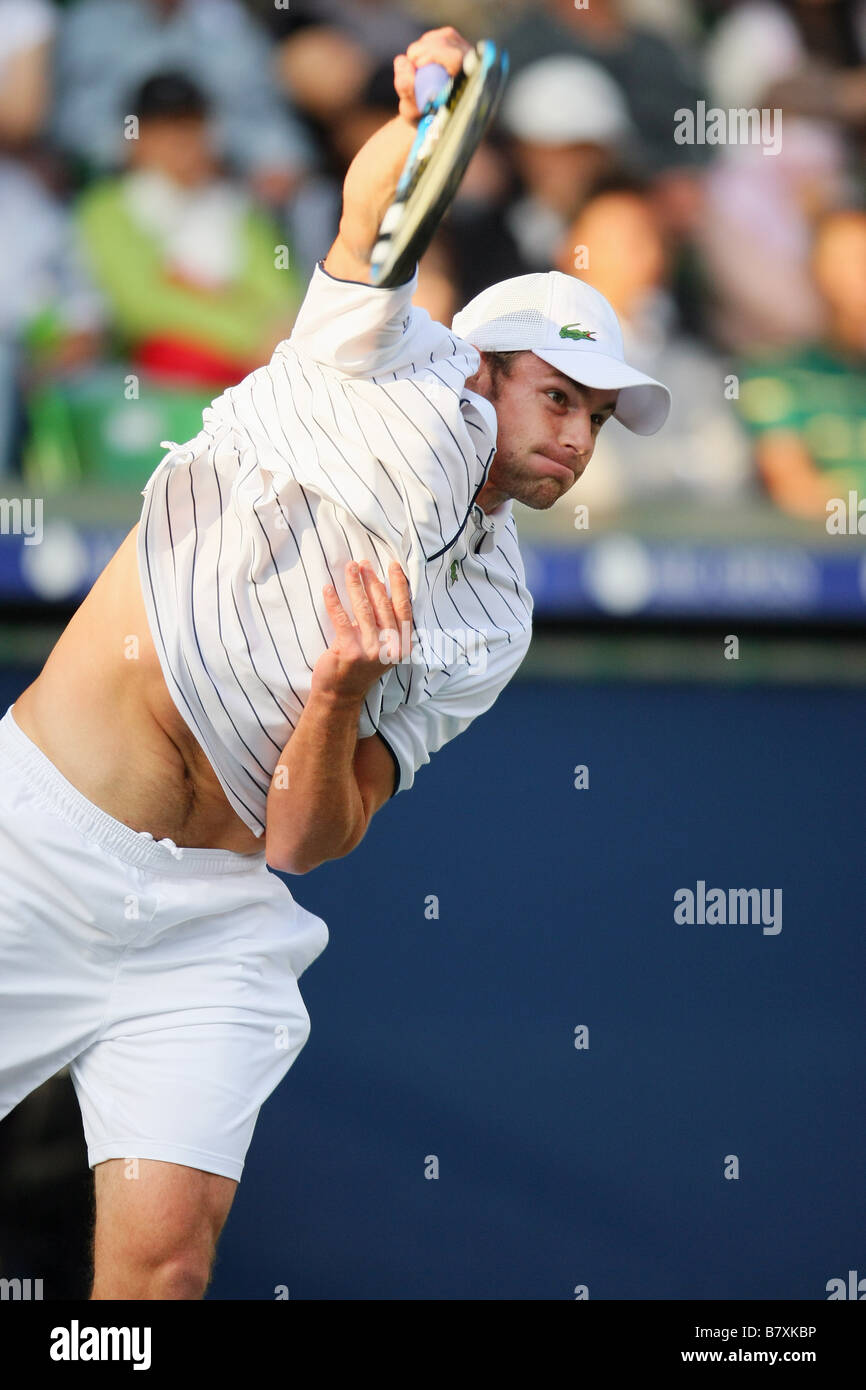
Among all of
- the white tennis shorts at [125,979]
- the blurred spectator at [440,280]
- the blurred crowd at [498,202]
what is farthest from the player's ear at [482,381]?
the blurred spectator at [440,280]

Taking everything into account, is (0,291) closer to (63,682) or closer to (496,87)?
(63,682)

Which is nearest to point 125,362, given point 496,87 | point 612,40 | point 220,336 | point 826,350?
point 220,336

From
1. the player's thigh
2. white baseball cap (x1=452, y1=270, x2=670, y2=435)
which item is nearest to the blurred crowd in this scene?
white baseball cap (x1=452, y1=270, x2=670, y2=435)

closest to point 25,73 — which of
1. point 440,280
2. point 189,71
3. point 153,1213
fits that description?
point 189,71

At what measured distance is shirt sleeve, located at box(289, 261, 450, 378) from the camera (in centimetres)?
131

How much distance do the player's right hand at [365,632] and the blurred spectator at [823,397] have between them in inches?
57.3

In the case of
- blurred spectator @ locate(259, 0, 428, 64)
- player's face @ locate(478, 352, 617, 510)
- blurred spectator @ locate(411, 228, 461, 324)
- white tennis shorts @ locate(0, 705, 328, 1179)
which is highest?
blurred spectator @ locate(259, 0, 428, 64)

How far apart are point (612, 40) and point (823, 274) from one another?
56 cm

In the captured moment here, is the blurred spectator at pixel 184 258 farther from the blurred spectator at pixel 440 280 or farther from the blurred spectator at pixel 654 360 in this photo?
the blurred spectator at pixel 654 360

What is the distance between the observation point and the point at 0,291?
2.71m

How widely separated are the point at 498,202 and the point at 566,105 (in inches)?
8.4

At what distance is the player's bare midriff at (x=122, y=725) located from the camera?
1.50 m

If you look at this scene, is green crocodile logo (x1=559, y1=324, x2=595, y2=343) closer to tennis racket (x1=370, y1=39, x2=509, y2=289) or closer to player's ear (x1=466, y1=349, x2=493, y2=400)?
player's ear (x1=466, y1=349, x2=493, y2=400)

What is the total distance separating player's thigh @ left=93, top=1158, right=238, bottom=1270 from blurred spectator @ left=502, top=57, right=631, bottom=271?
6.13ft
